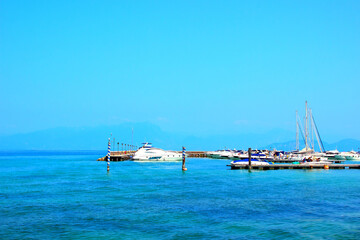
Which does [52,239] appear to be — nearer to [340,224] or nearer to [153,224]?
[153,224]

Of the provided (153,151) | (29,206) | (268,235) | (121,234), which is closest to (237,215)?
(268,235)

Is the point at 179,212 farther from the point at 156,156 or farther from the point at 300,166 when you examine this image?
the point at 156,156

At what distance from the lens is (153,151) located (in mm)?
99125

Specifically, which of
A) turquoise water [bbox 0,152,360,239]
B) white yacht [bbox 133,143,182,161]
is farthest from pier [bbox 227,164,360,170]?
white yacht [bbox 133,143,182,161]

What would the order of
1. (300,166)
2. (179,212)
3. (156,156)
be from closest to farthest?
(179,212) → (300,166) → (156,156)

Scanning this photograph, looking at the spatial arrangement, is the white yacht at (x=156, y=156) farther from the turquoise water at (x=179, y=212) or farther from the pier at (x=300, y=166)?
the turquoise water at (x=179, y=212)

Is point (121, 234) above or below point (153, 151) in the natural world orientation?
below

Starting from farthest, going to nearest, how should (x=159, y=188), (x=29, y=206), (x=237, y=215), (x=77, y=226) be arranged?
(x=159, y=188)
(x=29, y=206)
(x=237, y=215)
(x=77, y=226)

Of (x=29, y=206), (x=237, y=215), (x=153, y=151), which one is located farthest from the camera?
(x=153, y=151)

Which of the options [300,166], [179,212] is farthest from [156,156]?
[179,212]

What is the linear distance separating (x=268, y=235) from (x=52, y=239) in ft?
Answer: 37.7

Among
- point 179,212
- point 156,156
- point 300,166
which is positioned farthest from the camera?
point 156,156

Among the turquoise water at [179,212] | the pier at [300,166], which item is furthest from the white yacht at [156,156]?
the turquoise water at [179,212]

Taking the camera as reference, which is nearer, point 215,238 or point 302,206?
point 215,238
